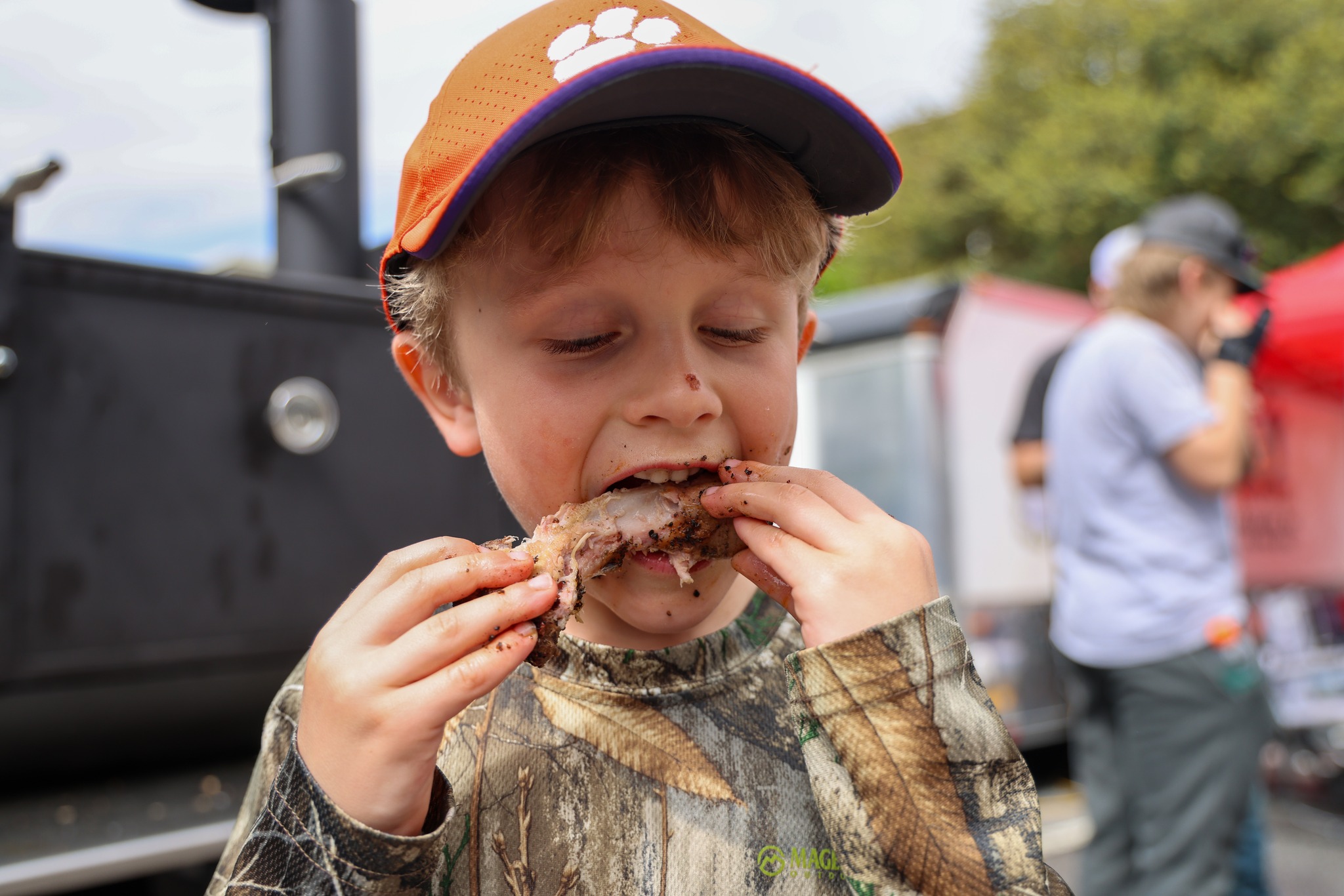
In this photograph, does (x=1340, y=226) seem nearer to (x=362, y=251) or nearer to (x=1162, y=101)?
(x=1162, y=101)

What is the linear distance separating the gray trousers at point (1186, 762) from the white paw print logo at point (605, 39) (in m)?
2.84

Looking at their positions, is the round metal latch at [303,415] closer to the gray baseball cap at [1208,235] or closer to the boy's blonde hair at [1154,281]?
the boy's blonde hair at [1154,281]

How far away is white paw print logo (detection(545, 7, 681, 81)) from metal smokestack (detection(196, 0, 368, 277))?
191 centimetres

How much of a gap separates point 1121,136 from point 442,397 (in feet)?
83.4

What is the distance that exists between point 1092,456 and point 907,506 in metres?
2.53

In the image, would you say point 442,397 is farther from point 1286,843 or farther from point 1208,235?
point 1286,843

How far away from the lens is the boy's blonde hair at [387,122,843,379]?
3.91 ft

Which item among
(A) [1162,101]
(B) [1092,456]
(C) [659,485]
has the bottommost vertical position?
(B) [1092,456]

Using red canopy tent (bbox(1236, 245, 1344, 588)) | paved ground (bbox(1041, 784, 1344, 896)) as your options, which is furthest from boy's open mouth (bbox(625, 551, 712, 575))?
red canopy tent (bbox(1236, 245, 1344, 588))

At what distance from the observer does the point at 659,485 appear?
1315 millimetres

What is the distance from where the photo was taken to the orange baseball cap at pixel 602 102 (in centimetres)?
108

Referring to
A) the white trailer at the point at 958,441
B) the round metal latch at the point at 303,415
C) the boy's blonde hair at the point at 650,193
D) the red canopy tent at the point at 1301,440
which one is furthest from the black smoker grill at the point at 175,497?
the red canopy tent at the point at 1301,440

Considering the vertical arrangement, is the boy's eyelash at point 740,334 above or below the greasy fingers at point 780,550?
above

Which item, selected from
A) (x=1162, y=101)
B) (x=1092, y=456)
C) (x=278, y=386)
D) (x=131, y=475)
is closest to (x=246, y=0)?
(x=278, y=386)
